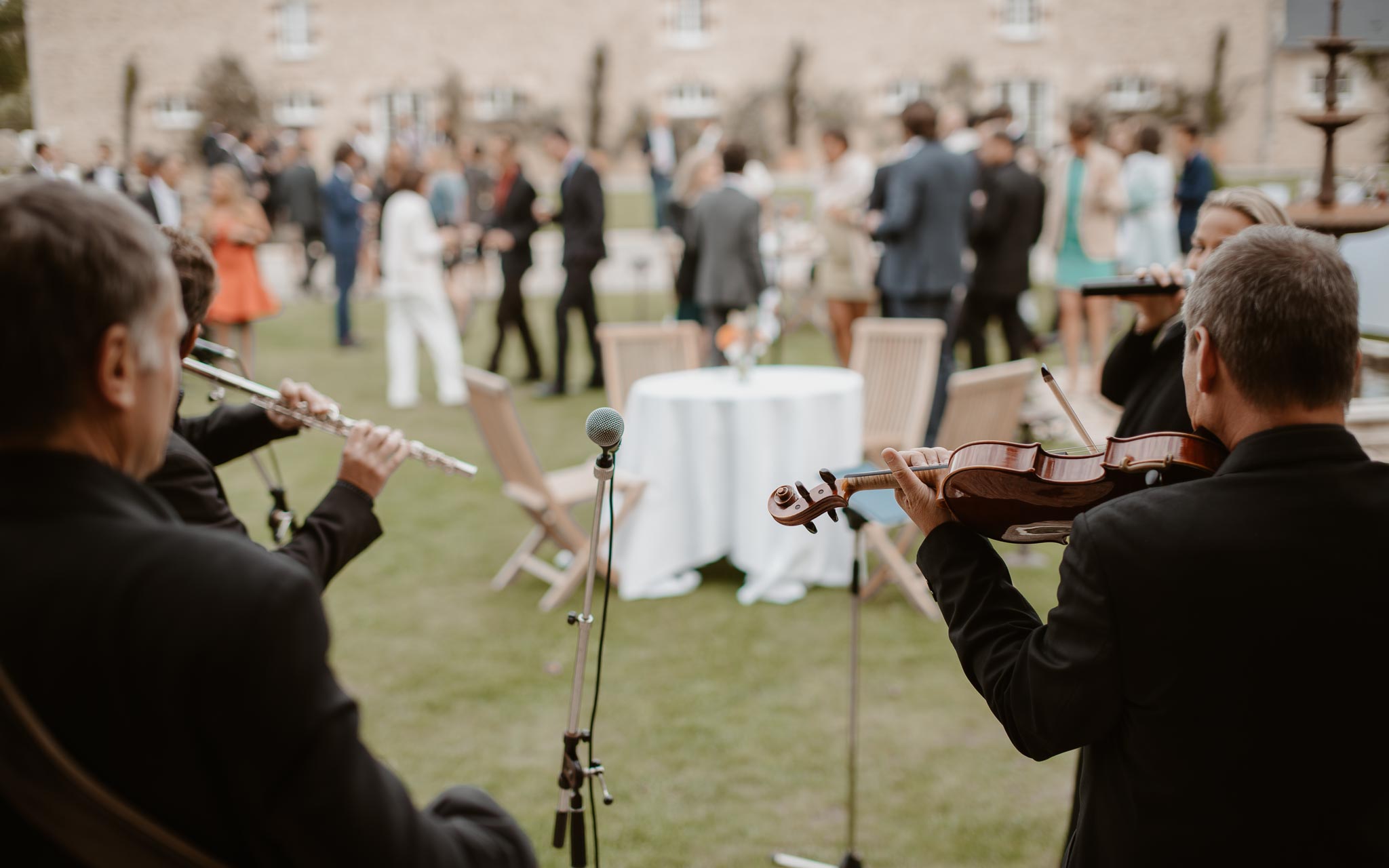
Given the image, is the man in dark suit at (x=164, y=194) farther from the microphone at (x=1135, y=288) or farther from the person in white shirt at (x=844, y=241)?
the microphone at (x=1135, y=288)

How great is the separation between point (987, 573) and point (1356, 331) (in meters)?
0.63

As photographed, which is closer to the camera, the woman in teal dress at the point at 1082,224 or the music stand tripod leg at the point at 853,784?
the music stand tripod leg at the point at 853,784

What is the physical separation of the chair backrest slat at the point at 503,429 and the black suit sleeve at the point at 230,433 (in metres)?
2.40

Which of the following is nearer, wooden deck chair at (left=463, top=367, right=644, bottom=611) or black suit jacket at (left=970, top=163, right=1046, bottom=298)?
wooden deck chair at (left=463, top=367, right=644, bottom=611)

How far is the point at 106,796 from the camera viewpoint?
1108mm

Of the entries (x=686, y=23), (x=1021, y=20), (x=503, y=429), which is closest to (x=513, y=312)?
(x=503, y=429)

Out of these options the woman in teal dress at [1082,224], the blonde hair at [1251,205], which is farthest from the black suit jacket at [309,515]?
the woman in teal dress at [1082,224]

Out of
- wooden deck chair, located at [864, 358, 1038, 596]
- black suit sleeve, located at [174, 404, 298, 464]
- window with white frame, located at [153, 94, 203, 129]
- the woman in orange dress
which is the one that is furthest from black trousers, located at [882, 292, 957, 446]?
window with white frame, located at [153, 94, 203, 129]

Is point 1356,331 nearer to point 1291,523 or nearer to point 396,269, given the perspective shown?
point 1291,523

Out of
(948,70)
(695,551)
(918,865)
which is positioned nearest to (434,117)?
(948,70)

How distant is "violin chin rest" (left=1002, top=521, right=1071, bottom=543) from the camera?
195cm

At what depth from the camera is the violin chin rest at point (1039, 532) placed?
195 centimetres

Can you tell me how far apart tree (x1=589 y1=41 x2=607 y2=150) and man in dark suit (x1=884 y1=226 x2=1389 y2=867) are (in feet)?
99.5

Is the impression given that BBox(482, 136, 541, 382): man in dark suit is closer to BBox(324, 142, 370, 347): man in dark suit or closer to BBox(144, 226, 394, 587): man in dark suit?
BBox(324, 142, 370, 347): man in dark suit
